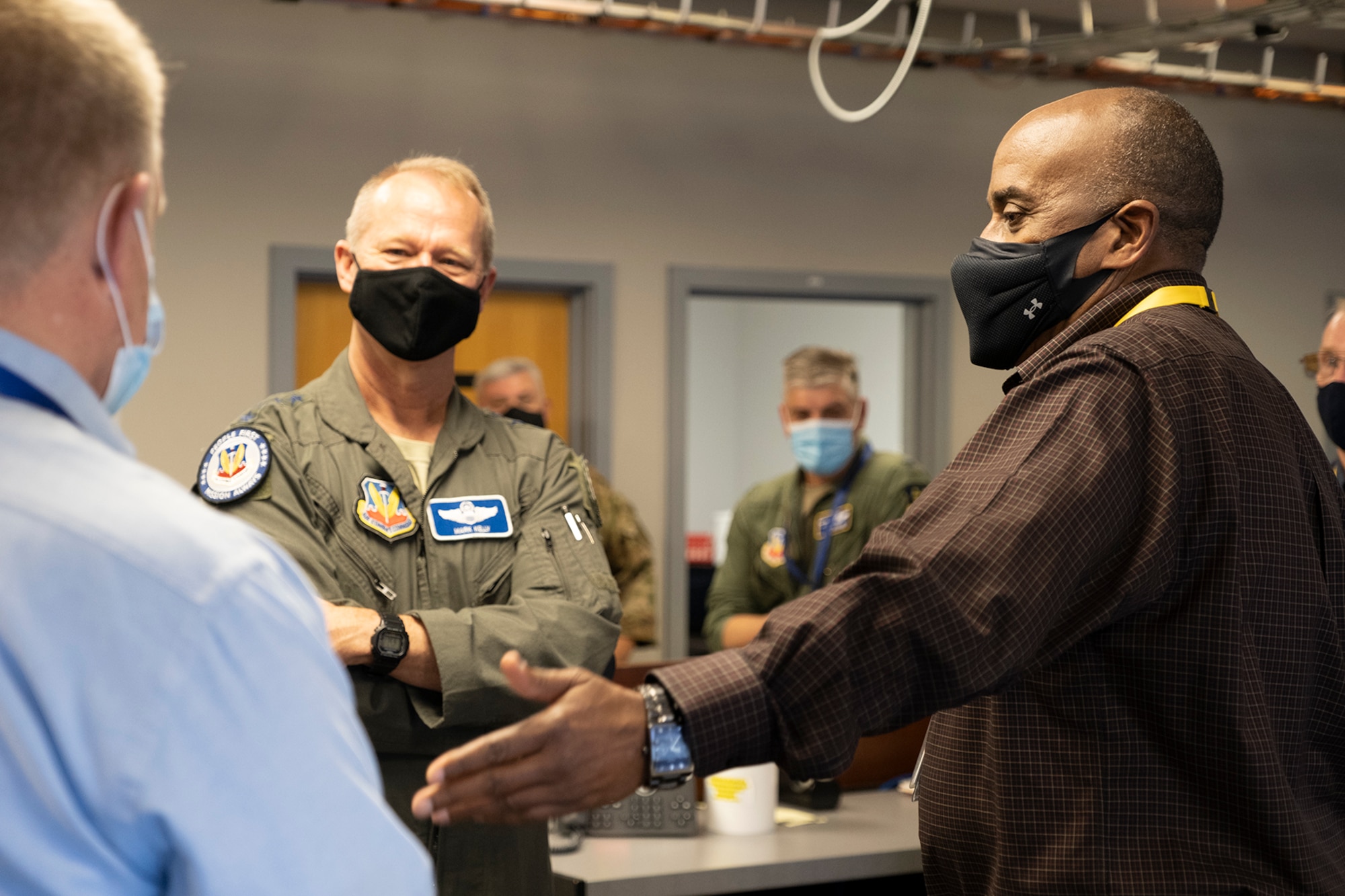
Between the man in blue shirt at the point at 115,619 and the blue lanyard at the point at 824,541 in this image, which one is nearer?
the man in blue shirt at the point at 115,619

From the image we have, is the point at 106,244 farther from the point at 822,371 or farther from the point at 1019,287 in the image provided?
the point at 822,371

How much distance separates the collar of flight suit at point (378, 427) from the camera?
193 cm

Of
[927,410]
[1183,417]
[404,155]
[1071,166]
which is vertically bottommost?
[927,410]

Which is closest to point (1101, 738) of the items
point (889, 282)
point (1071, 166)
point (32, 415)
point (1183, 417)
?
point (1183, 417)

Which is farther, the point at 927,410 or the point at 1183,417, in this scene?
the point at 927,410

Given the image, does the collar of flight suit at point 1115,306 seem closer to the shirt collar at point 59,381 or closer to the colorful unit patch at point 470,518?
the colorful unit patch at point 470,518

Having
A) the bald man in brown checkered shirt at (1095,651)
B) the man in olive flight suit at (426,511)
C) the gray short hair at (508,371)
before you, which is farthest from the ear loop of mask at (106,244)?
the gray short hair at (508,371)

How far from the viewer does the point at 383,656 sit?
67.1 inches

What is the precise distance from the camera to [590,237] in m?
5.03

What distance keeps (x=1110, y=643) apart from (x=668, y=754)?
19.7 inches

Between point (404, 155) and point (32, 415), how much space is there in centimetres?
415

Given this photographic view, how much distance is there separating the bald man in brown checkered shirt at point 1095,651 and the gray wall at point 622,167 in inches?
145

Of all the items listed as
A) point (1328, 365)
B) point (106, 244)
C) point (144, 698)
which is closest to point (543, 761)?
point (144, 698)

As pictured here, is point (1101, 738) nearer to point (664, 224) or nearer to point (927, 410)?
point (664, 224)
